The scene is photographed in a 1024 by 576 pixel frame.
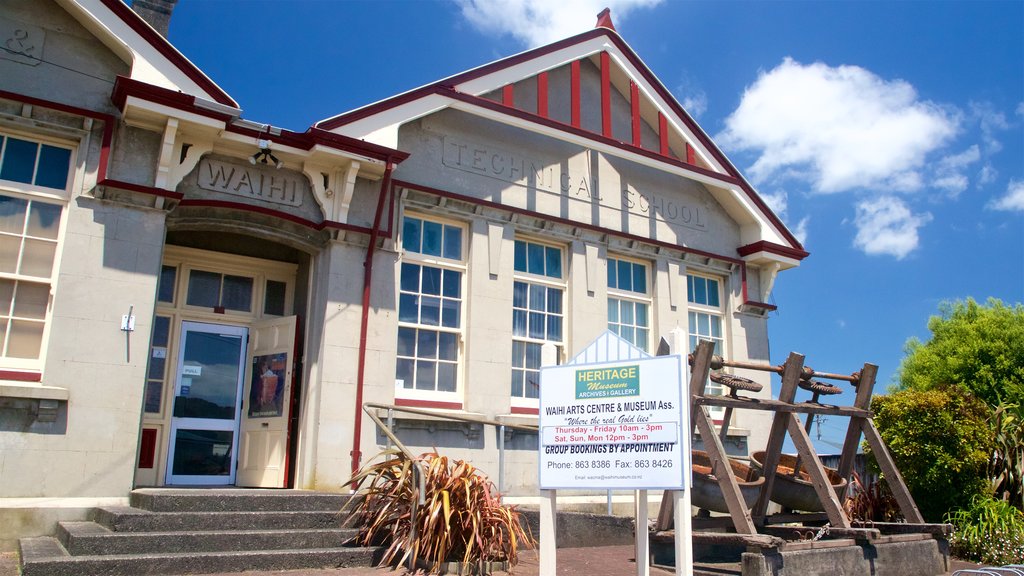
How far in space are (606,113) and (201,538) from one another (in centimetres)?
892

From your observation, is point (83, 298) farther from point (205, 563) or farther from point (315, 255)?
point (205, 563)

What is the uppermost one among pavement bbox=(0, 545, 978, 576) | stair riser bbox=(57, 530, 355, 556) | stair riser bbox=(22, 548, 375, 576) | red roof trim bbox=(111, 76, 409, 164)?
red roof trim bbox=(111, 76, 409, 164)

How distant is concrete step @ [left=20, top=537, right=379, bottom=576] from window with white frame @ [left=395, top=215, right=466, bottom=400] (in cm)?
360

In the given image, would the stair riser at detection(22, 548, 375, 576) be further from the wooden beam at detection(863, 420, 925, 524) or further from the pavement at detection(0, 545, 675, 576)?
the wooden beam at detection(863, 420, 925, 524)

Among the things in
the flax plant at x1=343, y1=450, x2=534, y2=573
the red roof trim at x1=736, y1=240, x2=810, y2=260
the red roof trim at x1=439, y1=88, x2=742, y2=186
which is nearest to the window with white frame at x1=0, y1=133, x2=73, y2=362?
the flax plant at x1=343, y1=450, x2=534, y2=573

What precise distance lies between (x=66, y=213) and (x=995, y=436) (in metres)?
12.3

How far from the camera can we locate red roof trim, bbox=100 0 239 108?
9289mm

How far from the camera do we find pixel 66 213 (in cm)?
911

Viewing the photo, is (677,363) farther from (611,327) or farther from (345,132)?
(611,327)

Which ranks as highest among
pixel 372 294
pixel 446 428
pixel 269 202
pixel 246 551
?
pixel 269 202

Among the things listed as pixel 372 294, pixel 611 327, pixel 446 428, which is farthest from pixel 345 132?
pixel 611 327

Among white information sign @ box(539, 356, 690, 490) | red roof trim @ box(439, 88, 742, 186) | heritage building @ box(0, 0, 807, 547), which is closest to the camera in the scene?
white information sign @ box(539, 356, 690, 490)


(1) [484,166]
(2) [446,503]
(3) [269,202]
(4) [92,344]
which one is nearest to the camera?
(2) [446,503]

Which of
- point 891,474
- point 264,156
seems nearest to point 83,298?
point 264,156
